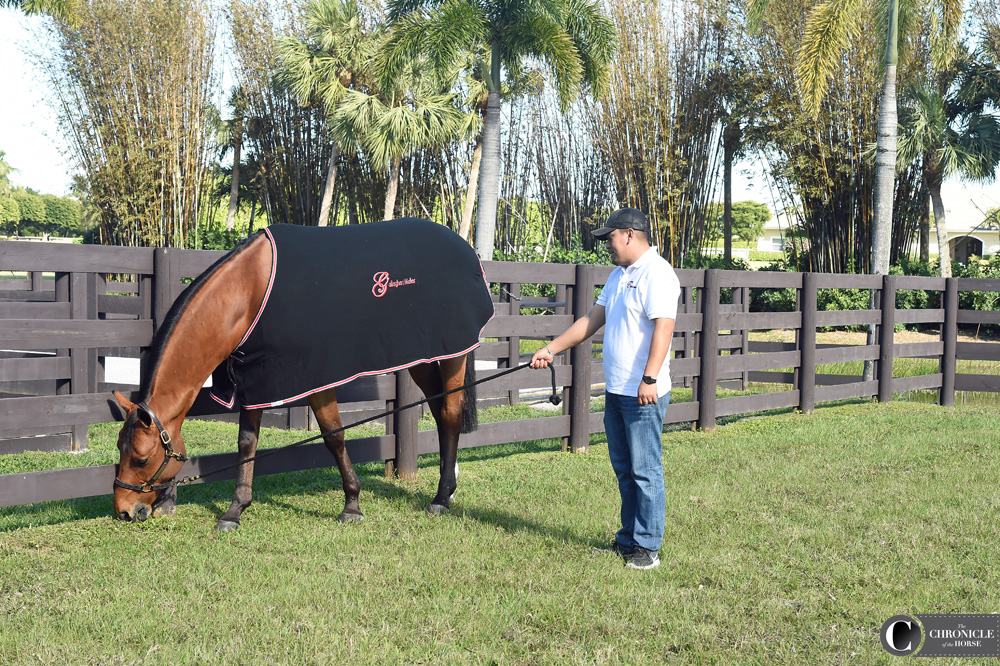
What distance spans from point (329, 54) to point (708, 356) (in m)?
20.3

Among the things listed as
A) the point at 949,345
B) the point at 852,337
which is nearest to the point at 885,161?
the point at 949,345

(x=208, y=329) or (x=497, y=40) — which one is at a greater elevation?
(x=497, y=40)

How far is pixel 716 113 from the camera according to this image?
85.8ft

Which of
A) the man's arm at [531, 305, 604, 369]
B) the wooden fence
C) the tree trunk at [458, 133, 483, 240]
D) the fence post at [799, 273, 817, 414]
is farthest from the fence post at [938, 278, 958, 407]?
the tree trunk at [458, 133, 483, 240]

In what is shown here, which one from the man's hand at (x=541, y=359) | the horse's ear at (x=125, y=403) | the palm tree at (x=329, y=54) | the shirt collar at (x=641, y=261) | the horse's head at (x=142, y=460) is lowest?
the horse's head at (x=142, y=460)

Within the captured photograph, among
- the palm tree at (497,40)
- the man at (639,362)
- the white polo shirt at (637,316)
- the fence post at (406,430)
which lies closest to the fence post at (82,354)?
the fence post at (406,430)

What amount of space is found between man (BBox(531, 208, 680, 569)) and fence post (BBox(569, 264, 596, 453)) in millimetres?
2948

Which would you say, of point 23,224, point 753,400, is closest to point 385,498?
point 753,400

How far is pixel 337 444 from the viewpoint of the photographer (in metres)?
4.96

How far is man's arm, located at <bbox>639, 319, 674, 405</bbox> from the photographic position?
157 inches

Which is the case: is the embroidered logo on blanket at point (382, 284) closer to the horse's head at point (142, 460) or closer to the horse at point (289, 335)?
the horse at point (289, 335)

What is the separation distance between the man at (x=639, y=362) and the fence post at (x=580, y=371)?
295 cm

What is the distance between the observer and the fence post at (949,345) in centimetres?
1101

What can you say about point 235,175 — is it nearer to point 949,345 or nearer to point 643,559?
point 949,345
